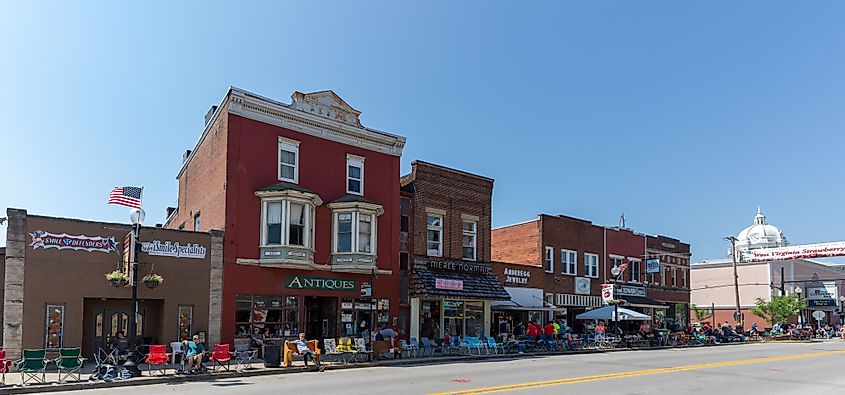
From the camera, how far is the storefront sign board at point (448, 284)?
31719mm

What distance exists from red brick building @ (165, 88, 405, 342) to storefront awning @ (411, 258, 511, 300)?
1.28m

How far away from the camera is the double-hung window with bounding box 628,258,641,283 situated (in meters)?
45.6

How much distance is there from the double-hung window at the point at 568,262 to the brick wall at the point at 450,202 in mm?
7171

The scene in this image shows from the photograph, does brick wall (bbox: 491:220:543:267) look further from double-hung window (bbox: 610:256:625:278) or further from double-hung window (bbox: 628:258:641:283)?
double-hung window (bbox: 628:258:641:283)

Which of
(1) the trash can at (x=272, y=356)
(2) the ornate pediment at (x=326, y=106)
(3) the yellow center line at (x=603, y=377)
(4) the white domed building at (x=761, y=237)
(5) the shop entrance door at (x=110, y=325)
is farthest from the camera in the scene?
(4) the white domed building at (x=761, y=237)

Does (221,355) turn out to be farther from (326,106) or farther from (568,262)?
(568,262)

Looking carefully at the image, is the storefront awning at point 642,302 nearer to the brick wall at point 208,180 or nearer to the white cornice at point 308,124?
the white cornice at point 308,124

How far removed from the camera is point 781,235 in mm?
101125

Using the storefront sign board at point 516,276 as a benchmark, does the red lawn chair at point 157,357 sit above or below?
below

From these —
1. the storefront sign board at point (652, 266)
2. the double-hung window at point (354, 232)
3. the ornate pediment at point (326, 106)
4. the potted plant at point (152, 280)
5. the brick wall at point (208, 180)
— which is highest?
the ornate pediment at point (326, 106)

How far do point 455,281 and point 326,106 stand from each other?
397 inches

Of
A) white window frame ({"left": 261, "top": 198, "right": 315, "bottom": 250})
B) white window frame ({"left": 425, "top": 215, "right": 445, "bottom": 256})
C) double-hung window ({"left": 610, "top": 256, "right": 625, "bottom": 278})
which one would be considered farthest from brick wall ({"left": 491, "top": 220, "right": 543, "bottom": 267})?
white window frame ({"left": 261, "top": 198, "right": 315, "bottom": 250})

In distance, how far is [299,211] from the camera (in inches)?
1055

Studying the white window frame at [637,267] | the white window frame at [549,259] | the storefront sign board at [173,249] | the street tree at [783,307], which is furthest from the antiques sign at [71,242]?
the street tree at [783,307]
